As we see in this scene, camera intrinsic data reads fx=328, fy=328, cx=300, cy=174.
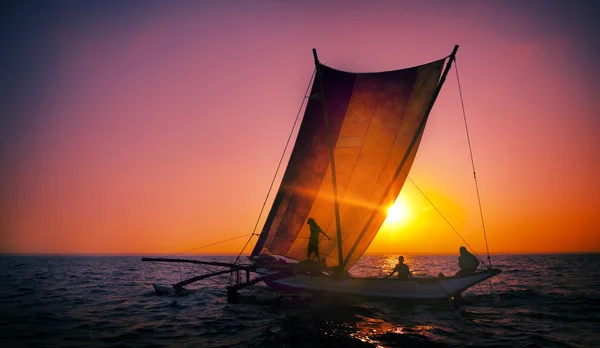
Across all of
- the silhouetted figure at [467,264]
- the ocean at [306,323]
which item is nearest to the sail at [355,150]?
the ocean at [306,323]

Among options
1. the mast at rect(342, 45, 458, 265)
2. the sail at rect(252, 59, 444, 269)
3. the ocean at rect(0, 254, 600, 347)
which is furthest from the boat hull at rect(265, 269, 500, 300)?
the mast at rect(342, 45, 458, 265)

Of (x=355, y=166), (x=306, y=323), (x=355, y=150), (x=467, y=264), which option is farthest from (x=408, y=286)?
(x=355, y=150)

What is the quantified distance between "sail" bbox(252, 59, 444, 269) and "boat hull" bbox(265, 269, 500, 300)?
4.59ft

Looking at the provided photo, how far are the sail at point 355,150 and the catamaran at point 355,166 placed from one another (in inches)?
2.1

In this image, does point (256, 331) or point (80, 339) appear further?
point (256, 331)

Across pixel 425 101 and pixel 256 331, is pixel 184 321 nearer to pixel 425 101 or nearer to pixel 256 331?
pixel 256 331

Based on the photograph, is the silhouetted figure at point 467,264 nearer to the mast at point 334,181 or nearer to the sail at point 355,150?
the sail at point 355,150

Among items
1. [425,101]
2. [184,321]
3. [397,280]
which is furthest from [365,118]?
[184,321]

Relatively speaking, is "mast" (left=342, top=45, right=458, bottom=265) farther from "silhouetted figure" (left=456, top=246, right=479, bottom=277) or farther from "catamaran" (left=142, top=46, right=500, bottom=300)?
"silhouetted figure" (left=456, top=246, right=479, bottom=277)

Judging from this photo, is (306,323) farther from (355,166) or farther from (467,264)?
(467,264)

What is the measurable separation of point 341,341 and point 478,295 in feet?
54.0

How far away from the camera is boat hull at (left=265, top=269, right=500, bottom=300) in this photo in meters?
17.2

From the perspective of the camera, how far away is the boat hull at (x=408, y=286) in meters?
17.2

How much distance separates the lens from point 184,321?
15.3 metres
